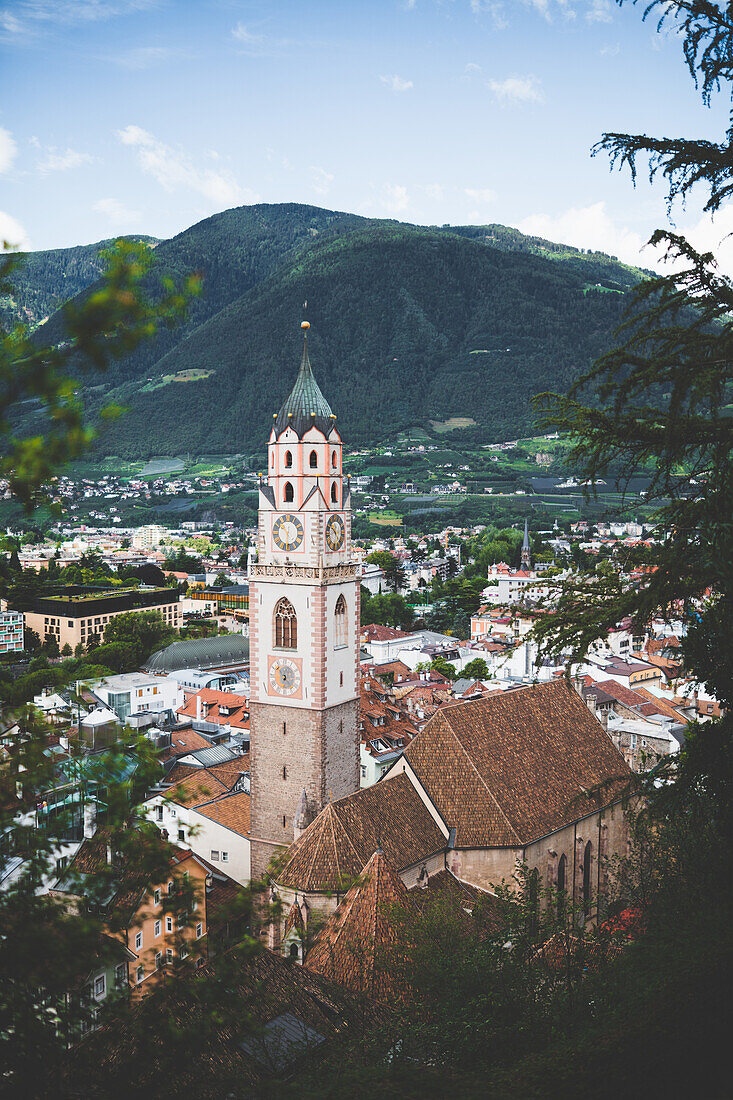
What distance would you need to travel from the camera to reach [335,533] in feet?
81.3

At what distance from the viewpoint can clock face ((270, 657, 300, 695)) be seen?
78.9 feet

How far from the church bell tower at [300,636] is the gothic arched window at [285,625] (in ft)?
0.08

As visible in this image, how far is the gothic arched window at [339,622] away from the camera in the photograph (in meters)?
24.6

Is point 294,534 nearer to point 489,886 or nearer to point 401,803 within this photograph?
point 401,803

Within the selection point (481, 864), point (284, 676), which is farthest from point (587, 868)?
point (284, 676)

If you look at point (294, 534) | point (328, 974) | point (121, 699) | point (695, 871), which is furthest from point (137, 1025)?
point (121, 699)

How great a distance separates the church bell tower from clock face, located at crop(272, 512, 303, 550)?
25mm

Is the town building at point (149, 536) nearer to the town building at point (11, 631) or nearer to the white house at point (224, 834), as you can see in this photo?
the town building at point (11, 631)

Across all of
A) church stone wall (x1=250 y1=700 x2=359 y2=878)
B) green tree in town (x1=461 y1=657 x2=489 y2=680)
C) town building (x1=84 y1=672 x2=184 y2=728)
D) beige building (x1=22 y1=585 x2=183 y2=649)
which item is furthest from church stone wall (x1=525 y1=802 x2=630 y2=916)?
beige building (x1=22 y1=585 x2=183 y2=649)

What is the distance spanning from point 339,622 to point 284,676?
198 centimetres

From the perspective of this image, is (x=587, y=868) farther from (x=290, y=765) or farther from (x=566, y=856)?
(x=290, y=765)

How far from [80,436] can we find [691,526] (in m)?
5.69

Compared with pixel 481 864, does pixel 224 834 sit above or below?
below

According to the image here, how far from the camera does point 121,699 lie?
2099 inches
